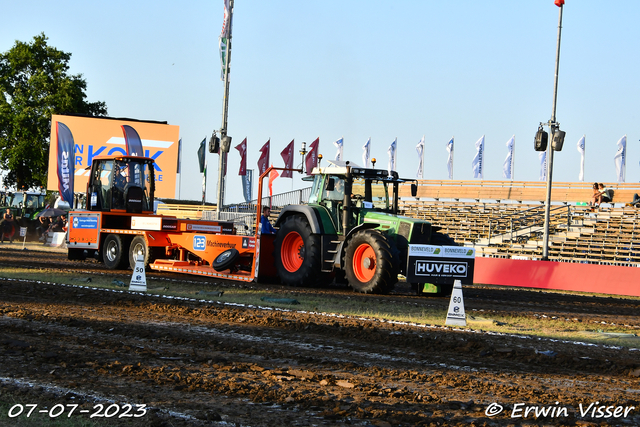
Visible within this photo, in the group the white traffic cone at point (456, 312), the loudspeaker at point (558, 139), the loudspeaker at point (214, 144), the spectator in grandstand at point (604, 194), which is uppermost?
the loudspeaker at point (558, 139)

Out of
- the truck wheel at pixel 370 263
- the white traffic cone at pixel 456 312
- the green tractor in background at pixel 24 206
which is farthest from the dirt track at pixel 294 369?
the green tractor in background at pixel 24 206

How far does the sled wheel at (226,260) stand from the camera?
612 inches

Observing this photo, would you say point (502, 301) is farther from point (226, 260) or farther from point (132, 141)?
point (132, 141)

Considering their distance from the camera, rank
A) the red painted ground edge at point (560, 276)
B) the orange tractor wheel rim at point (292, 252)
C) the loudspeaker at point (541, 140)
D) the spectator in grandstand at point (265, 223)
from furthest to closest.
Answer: the loudspeaker at point (541, 140)
the red painted ground edge at point (560, 276)
the spectator in grandstand at point (265, 223)
the orange tractor wheel rim at point (292, 252)

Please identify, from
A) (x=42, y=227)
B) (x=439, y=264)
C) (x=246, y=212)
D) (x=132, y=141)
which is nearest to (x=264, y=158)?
(x=132, y=141)

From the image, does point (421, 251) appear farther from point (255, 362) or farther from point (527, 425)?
point (527, 425)

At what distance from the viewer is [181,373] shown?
6039mm

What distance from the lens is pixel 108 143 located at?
36656 millimetres

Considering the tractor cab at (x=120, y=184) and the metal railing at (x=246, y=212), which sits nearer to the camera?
the tractor cab at (x=120, y=184)

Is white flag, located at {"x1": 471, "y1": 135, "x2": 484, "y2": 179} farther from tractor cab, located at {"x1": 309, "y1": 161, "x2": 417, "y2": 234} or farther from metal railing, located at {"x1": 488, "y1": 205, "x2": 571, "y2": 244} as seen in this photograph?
tractor cab, located at {"x1": 309, "y1": 161, "x2": 417, "y2": 234}

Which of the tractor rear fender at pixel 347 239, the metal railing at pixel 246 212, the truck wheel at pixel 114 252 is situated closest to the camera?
the tractor rear fender at pixel 347 239

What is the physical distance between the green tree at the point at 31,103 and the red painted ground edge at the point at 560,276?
3144 cm

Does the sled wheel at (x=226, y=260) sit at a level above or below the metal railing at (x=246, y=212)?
below

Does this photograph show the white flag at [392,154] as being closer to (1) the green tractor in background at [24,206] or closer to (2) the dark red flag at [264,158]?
(2) the dark red flag at [264,158]
